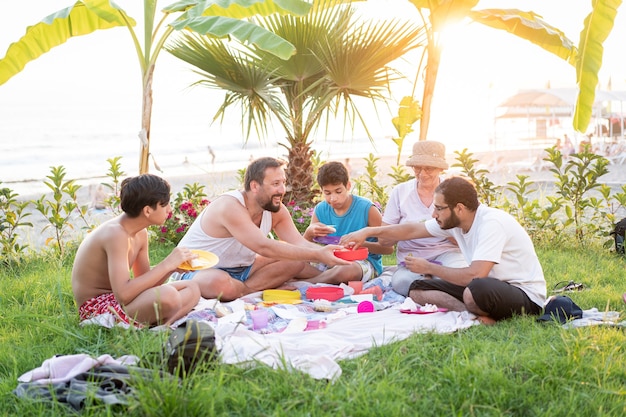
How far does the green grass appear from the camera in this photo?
2.77 m

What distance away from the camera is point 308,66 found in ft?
24.1

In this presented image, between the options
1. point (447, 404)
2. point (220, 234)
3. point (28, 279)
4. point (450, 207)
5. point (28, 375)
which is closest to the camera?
point (447, 404)

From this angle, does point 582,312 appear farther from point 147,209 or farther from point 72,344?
point 72,344

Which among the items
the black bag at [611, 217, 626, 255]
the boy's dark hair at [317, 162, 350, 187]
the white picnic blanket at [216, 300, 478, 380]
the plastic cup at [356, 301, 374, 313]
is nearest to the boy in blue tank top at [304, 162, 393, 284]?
the boy's dark hair at [317, 162, 350, 187]

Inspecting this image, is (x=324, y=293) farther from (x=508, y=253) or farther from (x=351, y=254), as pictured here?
(x=508, y=253)

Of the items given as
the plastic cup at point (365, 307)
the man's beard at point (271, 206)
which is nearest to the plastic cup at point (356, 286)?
the plastic cup at point (365, 307)

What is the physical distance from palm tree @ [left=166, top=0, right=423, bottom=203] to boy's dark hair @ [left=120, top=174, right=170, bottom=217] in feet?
10.3

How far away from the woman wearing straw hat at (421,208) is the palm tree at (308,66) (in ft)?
6.04

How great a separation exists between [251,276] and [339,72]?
110 inches

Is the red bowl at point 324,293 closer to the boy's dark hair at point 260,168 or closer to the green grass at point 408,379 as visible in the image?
the boy's dark hair at point 260,168

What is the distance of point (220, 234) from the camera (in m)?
5.14

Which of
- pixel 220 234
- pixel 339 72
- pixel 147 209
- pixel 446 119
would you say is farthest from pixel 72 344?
pixel 446 119

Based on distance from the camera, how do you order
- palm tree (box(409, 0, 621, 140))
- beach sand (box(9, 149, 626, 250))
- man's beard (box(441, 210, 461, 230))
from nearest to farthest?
man's beard (box(441, 210, 461, 230))
palm tree (box(409, 0, 621, 140))
beach sand (box(9, 149, 626, 250))

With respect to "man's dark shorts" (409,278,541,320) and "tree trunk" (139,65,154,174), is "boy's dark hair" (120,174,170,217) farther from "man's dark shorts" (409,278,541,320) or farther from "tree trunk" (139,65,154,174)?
"tree trunk" (139,65,154,174)
